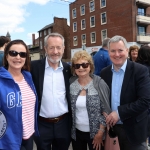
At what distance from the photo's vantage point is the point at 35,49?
160ft

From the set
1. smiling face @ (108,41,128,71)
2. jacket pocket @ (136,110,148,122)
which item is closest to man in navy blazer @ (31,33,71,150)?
smiling face @ (108,41,128,71)

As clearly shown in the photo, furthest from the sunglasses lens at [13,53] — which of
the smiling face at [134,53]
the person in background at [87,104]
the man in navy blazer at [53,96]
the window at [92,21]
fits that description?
the window at [92,21]

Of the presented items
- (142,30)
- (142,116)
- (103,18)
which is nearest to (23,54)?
(142,116)

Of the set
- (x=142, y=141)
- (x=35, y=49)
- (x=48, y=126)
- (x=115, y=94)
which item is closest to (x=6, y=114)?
(x=48, y=126)

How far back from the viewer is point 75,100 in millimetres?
2719

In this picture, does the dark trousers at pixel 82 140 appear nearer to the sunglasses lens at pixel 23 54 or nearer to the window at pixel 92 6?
the sunglasses lens at pixel 23 54

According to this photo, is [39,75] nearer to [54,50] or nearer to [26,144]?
[54,50]

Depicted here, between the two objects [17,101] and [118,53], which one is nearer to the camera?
[17,101]

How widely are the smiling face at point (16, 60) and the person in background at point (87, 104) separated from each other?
80cm

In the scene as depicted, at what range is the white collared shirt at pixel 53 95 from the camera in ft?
8.82

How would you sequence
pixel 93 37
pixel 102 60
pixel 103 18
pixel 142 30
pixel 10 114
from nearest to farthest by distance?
pixel 10 114 → pixel 102 60 → pixel 142 30 → pixel 103 18 → pixel 93 37

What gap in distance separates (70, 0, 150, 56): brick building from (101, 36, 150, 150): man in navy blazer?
25175 millimetres

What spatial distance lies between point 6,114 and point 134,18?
2739cm

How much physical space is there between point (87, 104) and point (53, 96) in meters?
0.51
